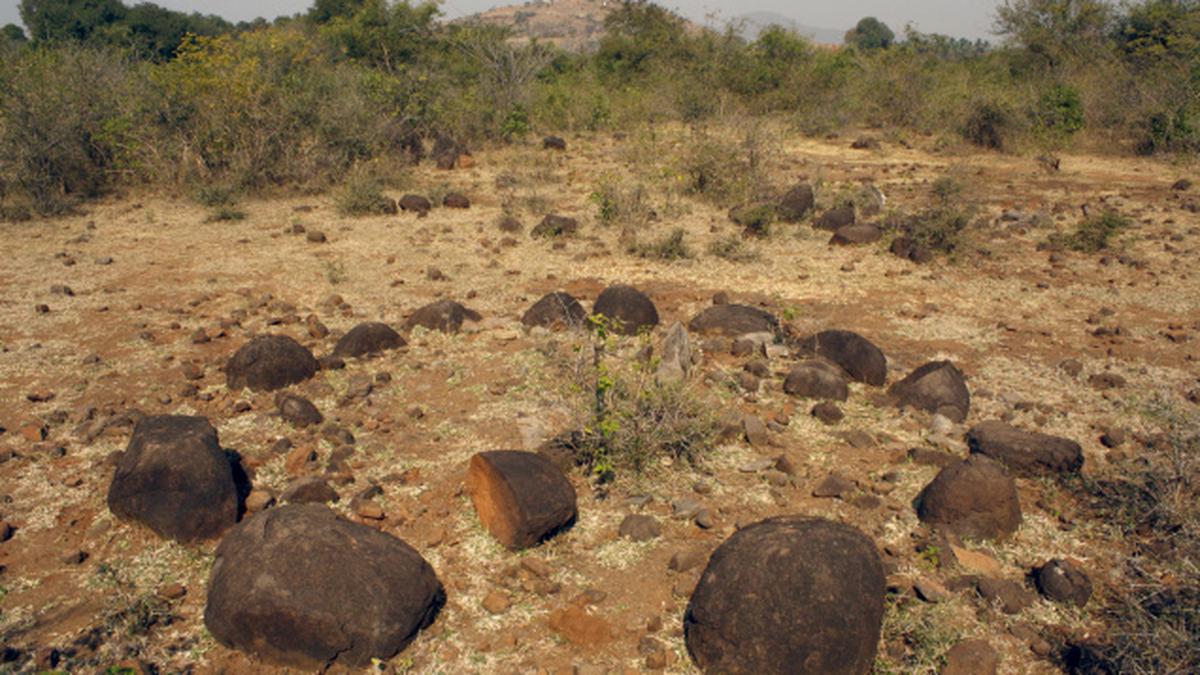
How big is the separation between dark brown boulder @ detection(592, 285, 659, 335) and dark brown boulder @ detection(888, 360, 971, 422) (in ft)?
6.34

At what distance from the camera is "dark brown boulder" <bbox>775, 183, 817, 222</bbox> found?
9.69 m

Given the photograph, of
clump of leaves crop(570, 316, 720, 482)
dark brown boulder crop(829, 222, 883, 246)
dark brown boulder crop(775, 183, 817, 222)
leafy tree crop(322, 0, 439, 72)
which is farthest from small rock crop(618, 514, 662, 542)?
leafy tree crop(322, 0, 439, 72)

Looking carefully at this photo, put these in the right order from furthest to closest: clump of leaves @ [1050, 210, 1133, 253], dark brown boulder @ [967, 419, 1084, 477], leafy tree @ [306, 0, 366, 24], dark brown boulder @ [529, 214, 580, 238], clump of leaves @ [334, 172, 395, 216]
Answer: leafy tree @ [306, 0, 366, 24]
clump of leaves @ [334, 172, 395, 216]
dark brown boulder @ [529, 214, 580, 238]
clump of leaves @ [1050, 210, 1133, 253]
dark brown boulder @ [967, 419, 1084, 477]

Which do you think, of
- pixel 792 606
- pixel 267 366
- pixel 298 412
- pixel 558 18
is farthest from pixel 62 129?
pixel 558 18

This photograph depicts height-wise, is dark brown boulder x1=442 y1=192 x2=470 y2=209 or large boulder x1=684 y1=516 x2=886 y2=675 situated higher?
dark brown boulder x1=442 y1=192 x2=470 y2=209

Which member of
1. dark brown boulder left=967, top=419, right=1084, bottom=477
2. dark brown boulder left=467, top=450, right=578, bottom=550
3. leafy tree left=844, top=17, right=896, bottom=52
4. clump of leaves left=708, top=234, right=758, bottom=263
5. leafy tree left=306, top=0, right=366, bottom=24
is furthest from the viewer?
leafy tree left=844, top=17, right=896, bottom=52

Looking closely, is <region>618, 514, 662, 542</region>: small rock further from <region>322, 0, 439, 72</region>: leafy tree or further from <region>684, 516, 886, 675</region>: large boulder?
<region>322, 0, 439, 72</region>: leafy tree

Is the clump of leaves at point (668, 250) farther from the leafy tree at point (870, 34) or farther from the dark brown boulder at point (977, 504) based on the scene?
the leafy tree at point (870, 34)

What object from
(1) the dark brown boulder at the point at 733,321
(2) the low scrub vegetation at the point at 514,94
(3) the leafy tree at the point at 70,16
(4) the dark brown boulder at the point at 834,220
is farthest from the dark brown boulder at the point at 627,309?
(3) the leafy tree at the point at 70,16

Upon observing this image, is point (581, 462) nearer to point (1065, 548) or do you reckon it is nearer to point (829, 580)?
point (829, 580)

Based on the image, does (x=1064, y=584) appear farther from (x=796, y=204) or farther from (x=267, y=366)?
(x=796, y=204)

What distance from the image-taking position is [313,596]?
302 cm

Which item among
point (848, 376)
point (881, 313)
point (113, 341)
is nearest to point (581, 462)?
point (848, 376)

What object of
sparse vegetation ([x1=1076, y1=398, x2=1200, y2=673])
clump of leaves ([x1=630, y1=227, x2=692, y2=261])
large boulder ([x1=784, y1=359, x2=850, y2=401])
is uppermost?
clump of leaves ([x1=630, y1=227, x2=692, y2=261])
